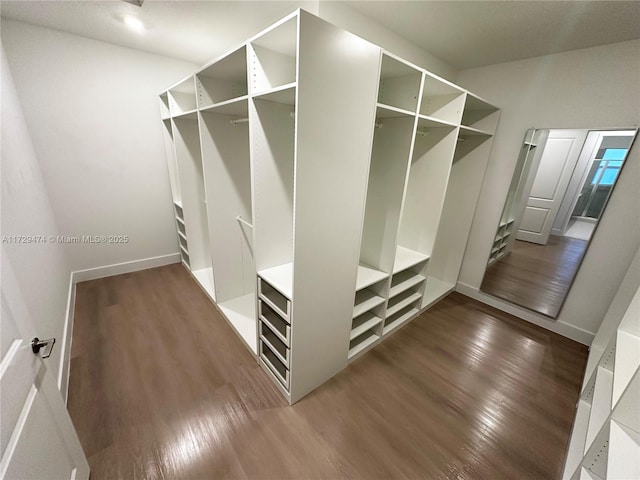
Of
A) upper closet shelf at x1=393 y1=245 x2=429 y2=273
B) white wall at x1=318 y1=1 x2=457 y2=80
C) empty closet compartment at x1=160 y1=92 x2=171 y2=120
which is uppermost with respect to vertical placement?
white wall at x1=318 y1=1 x2=457 y2=80

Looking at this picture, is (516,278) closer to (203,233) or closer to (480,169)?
(480,169)

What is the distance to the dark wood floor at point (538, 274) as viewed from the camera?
243 cm

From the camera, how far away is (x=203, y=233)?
3.14 m

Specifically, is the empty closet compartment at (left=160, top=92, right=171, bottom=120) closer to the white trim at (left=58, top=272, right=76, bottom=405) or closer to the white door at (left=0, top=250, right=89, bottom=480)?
the white trim at (left=58, top=272, right=76, bottom=405)

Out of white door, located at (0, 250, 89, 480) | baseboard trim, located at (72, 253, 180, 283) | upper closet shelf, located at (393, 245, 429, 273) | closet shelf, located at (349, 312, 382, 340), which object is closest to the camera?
white door, located at (0, 250, 89, 480)

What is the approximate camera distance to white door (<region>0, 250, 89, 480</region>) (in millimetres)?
665

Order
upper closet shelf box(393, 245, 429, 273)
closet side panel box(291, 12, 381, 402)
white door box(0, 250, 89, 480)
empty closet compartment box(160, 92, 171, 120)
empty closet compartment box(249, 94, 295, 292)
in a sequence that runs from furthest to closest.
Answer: empty closet compartment box(160, 92, 171, 120), upper closet shelf box(393, 245, 429, 273), empty closet compartment box(249, 94, 295, 292), closet side panel box(291, 12, 381, 402), white door box(0, 250, 89, 480)

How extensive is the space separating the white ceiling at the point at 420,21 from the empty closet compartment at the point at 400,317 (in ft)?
7.94

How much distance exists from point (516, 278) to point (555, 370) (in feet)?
3.42

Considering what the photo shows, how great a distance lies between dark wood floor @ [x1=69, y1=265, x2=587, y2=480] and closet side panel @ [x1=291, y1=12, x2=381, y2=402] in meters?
0.34

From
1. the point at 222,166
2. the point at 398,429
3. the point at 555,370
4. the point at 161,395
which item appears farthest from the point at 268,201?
the point at 555,370

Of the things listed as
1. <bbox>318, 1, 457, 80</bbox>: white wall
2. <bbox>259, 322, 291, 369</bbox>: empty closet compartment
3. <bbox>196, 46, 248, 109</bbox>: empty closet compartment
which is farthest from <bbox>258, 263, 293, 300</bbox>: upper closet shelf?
<bbox>318, 1, 457, 80</bbox>: white wall

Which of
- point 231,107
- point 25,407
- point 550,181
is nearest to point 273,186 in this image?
point 231,107

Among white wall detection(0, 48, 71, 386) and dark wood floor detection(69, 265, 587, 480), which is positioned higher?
white wall detection(0, 48, 71, 386)
